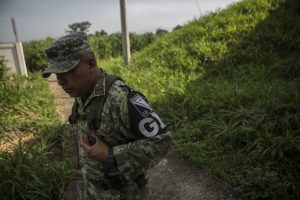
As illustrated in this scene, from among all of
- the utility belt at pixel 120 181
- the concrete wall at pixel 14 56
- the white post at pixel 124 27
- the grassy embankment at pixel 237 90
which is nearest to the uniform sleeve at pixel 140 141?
the utility belt at pixel 120 181

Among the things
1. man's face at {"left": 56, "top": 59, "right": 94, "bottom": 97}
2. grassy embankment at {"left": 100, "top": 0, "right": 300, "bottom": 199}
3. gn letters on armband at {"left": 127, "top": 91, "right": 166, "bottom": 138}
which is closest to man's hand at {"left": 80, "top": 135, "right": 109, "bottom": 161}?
gn letters on armband at {"left": 127, "top": 91, "right": 166, "bottom": 138}

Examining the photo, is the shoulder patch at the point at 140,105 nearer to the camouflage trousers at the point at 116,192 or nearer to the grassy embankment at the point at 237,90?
the camouflage trousers at the point at 116,192

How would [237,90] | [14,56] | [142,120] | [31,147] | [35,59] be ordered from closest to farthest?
1. [142,120]
2. [31,147]
3. [237,90]
4. [14,56]
5. [35,59]

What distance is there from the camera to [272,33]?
22.5ft

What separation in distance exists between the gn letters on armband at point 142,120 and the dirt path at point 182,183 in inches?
73.8

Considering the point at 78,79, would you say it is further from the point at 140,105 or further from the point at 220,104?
the point at 220,104

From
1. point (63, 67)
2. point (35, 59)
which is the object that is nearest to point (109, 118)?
point (63, 67)

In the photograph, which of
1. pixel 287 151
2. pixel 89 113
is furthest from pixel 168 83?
pixel 89 113

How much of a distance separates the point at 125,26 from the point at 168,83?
2.79 metres

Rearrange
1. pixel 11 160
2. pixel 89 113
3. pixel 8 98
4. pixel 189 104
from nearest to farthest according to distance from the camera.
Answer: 1. pixel 89 113
2. pixel 11 160
3. pixel 189 104
4. pixel 8 98

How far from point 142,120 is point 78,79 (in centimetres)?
44

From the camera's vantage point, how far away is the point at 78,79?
158 centimetres

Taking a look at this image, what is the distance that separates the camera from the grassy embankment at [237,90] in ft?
10.8

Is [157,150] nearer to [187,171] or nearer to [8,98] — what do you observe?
[187,171]
